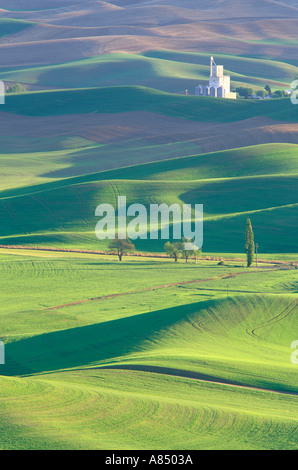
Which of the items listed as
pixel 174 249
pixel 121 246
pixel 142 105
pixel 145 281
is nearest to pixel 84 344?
pixel 145 281

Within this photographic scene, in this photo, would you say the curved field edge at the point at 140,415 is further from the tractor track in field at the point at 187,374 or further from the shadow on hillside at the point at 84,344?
the shadow on hillside at the point at 84,344

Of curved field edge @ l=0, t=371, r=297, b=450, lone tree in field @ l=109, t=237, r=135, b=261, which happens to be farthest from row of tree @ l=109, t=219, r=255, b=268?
curved field edge @ l=0, t=371, r=297, b=450

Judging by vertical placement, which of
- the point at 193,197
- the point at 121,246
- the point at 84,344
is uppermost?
the point at 193,197

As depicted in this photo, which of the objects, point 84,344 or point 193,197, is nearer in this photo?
point 84,344

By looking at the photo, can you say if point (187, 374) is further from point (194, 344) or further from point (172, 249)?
point (172, 249)

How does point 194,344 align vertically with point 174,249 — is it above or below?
below

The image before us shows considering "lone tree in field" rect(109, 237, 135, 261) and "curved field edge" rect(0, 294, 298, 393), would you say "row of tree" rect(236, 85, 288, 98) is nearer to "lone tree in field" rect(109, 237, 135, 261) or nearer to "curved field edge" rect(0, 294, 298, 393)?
"lone tree in field" rect(109, 237, 135, 261)
